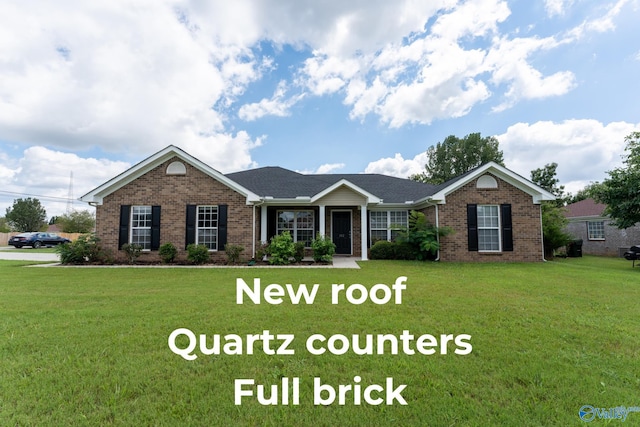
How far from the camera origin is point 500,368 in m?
3.05

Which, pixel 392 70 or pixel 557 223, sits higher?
pixel 392 70

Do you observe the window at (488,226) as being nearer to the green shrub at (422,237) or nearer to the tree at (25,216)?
the green shrub at (422,237)

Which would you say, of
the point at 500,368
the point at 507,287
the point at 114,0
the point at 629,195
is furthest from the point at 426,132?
the point at 500,368

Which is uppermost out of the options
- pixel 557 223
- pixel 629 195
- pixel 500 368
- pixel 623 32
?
pixel 623 32

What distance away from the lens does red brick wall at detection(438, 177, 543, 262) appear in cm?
1305

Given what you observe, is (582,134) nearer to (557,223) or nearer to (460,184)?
(557,223)

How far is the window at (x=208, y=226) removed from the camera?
508 inches

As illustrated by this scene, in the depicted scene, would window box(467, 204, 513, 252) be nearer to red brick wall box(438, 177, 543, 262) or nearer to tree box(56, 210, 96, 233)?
red brick wall box(438, 177, 543, 262)

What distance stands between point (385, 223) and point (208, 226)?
28.0 feet

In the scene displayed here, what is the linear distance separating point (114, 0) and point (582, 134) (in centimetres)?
2618

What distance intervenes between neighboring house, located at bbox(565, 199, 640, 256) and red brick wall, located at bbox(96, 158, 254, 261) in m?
21.6

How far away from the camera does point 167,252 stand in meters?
12.1

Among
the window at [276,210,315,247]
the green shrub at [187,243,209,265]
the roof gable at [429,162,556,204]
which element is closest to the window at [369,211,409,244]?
the roof gable at [429,162,556,204]
